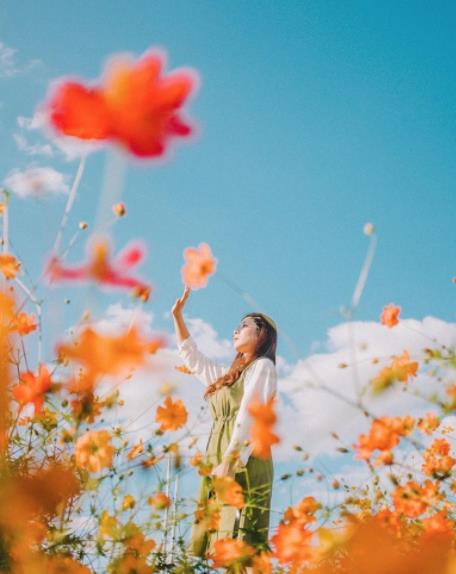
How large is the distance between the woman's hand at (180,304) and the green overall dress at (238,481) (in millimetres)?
342

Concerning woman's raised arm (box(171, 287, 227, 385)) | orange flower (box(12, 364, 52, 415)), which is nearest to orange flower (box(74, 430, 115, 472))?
orange flower (box(12, 364, 52, 415))

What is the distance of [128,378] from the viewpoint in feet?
4.89

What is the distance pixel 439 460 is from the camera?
64.3 inches

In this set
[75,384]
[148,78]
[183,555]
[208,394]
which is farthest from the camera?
[208,394]

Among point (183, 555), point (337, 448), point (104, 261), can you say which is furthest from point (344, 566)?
point (104, 261)

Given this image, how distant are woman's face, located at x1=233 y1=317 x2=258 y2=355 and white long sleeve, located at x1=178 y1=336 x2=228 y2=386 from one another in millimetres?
161

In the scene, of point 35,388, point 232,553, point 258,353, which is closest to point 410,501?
point 232,553

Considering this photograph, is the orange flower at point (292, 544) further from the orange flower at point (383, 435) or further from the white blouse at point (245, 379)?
the white blouse at point (245, 379)

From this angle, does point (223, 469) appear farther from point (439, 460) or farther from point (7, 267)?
point (7, 267)

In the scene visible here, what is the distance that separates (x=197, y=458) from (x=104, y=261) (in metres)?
0.80

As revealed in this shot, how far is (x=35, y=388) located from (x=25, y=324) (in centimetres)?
15

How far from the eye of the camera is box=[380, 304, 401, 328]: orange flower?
1.76 metres

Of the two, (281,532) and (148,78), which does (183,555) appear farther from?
(148,78)

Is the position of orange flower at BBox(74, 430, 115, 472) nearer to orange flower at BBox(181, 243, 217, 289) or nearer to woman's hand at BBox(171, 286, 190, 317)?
orange flower at BBox(181, 243, 217, 289)
